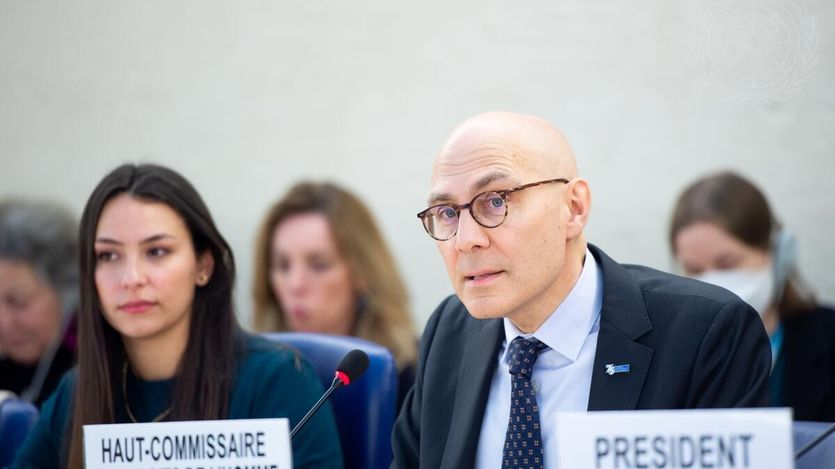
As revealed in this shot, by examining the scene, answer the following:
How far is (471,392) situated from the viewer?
228 centimetres

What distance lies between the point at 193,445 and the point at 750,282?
2349 millimetres

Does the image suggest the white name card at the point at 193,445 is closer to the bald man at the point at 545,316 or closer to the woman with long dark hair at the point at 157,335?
the bald man at the point at 545,316

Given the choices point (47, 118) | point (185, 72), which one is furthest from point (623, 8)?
point (47, 118)

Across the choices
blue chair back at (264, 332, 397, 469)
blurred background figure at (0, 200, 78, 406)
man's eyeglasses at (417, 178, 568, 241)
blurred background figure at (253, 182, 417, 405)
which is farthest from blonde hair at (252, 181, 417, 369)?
man's eyeglasses at (417, 178, 568, 241)

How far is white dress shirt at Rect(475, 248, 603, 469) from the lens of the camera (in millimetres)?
2150

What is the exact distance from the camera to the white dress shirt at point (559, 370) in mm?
2150

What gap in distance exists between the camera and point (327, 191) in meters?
4.20

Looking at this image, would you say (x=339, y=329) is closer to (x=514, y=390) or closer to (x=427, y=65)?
(x=427, y=65)

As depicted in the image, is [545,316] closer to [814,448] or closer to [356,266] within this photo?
[814,448]

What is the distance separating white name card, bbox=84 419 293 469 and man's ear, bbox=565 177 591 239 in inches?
28.4

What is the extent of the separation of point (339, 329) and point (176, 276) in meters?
1.42

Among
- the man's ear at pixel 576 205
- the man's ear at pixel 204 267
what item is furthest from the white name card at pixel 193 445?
the man's ear at pixel 204 267

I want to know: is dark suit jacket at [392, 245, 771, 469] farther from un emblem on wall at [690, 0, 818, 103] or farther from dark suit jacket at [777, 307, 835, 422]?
un emblem on wall at [690, 0, 818, 103]

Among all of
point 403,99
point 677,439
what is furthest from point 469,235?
point 403,99
